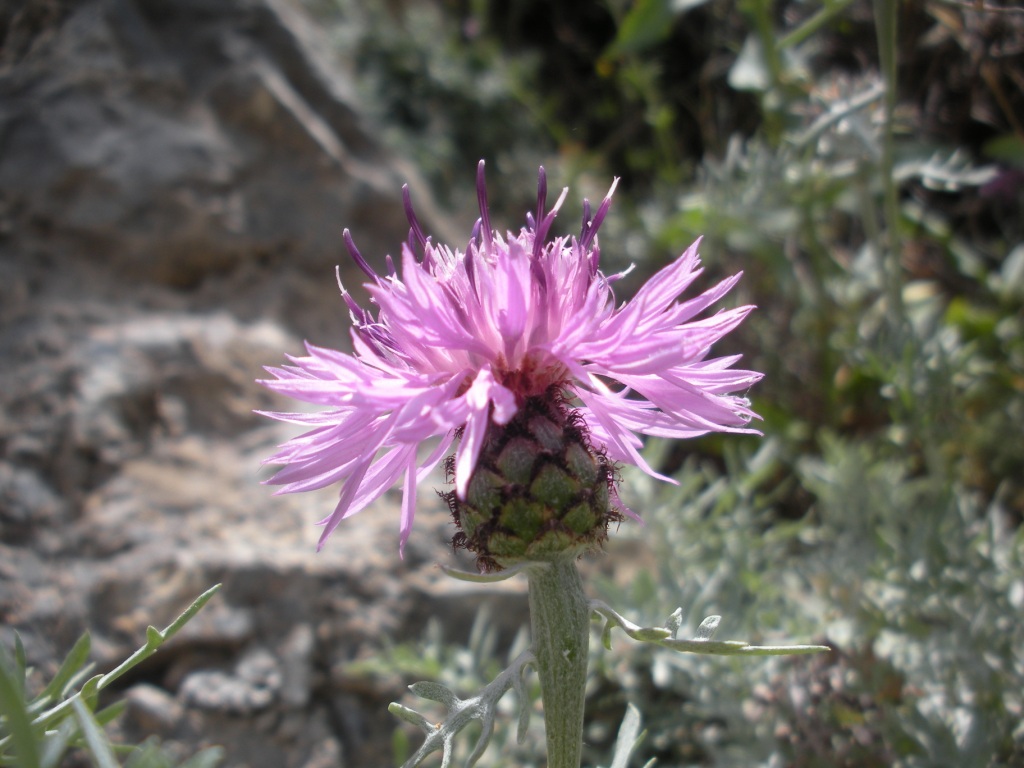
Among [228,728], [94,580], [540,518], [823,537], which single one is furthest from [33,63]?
[823,537]

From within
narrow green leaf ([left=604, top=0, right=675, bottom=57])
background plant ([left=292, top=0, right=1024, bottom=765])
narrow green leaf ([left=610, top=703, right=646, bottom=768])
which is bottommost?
background plant ([left=292, top=0, right=1024, bottom=765])

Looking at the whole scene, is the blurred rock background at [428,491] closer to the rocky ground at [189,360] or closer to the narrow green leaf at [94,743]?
the rocky ground at [189,360]

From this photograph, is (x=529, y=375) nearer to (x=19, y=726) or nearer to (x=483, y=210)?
(x=483, y=210)

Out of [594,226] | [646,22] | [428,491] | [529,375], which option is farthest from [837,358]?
[529,375]

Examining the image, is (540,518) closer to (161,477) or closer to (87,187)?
(161,477)

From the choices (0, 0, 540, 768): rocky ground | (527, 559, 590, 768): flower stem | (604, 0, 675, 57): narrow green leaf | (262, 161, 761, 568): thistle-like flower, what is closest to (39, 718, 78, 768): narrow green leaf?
(262, 161, 761, 568): thistle-like flower

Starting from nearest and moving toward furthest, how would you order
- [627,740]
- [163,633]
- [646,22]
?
[163,633]
[627,740]
[646,22]

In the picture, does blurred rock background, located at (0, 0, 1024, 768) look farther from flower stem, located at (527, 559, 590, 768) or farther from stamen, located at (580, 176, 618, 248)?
stamen, located at (580, 176, 618, 248)
